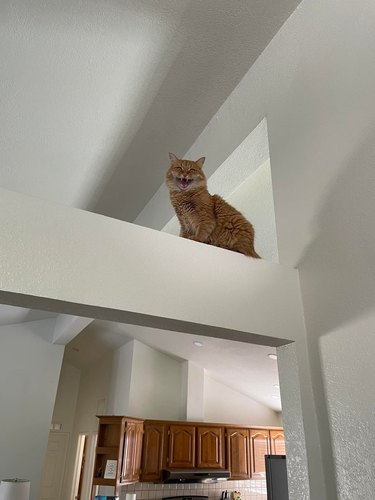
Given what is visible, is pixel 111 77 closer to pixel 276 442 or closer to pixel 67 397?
pixel 276 442

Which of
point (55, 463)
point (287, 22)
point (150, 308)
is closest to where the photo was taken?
point (150, 308)

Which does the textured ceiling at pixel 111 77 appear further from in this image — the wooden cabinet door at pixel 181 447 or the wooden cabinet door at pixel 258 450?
the wooden cabinet door at pixel 258 450

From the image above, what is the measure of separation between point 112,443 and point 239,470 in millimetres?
1990

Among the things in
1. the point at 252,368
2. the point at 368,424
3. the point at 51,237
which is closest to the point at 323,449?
the point at 368,424

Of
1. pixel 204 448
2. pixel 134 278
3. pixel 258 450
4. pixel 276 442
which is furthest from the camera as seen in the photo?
pixel 276 442

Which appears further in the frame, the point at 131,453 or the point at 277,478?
the point at 131,453

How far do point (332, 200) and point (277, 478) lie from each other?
114 cm

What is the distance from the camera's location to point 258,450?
5535 mm

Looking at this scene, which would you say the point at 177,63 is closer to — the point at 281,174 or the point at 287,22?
the point at 287,22

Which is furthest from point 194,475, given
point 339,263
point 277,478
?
point 339,263

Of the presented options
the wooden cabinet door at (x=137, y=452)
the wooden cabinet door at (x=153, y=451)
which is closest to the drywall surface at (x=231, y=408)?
the wooden cabinet door at (x=153, y=451)

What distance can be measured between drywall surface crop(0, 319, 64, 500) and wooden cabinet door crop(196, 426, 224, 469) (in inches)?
84.4

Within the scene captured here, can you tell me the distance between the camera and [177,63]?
6.39 ft

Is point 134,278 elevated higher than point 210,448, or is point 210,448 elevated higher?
point 134,278
